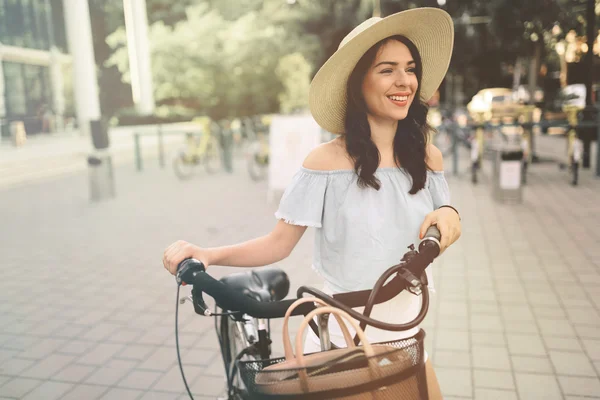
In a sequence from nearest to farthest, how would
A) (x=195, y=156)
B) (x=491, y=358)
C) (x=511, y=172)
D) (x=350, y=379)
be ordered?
(x=350, y=379)
(x=491, y=358)
(x=511, y=172)
(x=195, y=156)

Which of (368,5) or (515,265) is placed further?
(368,5)

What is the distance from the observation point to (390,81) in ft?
5.88

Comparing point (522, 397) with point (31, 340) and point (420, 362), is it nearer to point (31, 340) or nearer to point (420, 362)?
point (420, 362)

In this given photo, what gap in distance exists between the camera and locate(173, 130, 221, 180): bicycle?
44.0ft

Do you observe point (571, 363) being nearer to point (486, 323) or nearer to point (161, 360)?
point (486, 323)

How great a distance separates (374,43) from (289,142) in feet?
23.4

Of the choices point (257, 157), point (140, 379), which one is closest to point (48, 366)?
point (140, 379)

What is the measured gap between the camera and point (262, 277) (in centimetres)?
238

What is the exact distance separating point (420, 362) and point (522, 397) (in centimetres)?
226

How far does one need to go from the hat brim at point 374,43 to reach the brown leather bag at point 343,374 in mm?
831

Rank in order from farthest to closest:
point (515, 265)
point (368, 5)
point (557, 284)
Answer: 1. point (368, 5)
2. point (515, 265)
3. point (557, 284)

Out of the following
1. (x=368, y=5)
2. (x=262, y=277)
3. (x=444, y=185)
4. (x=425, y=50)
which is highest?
(x=368, y=5)

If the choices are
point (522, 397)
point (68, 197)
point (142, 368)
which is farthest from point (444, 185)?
point (68, 197)

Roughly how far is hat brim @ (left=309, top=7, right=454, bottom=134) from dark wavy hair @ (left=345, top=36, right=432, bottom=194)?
36 mm
